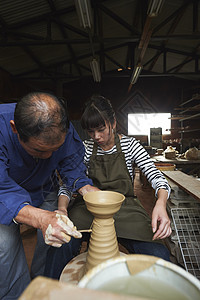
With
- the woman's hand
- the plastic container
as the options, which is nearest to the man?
the plastic container

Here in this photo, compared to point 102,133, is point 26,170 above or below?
below

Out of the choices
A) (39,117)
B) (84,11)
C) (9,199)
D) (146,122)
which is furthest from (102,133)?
(146,122)

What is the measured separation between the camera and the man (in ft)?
3.37

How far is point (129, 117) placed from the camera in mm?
10031

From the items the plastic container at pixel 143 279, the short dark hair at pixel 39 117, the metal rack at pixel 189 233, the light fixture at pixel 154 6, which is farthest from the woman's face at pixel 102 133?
the light fixture at pixel 154 6

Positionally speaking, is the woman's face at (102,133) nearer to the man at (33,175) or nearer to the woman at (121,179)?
the woman at (121,179)

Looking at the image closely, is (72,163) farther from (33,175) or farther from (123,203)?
(123,203)

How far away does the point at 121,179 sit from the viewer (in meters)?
1.75

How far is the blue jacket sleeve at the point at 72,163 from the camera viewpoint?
5.26ft

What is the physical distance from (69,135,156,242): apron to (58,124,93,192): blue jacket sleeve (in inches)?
7.3

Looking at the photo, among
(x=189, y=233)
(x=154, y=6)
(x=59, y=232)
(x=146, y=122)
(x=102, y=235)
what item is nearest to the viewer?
(x=59, y=232)

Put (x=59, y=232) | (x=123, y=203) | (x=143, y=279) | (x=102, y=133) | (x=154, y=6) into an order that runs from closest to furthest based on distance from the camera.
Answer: (x=143, y=279), (x=59, y=232), (x=123, y=203), (x=102, y=133), (x=154, y=6)

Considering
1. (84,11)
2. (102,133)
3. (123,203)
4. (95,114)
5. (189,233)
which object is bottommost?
(189,233)

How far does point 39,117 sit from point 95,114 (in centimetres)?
68
